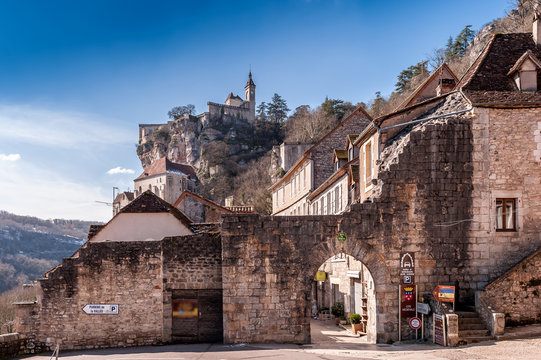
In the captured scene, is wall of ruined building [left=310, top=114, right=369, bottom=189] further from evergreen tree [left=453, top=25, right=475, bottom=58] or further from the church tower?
the church tower

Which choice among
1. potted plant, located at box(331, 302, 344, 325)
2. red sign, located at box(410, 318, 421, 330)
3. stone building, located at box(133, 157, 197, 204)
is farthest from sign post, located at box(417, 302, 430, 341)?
stone building, located at box(133, 157, 197, 204)

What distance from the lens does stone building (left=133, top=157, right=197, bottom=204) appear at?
94125mm

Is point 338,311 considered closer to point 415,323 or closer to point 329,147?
point 415,323

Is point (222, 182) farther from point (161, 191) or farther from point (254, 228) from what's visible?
point (254, 228)

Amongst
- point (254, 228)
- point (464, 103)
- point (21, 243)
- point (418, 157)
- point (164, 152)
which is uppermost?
point (164, 152)

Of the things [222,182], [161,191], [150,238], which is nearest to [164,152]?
[161,191]

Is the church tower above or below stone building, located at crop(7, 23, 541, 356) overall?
above

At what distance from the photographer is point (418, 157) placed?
17.0 m

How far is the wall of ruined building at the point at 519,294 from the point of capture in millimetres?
15773

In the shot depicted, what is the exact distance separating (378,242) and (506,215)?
413cm

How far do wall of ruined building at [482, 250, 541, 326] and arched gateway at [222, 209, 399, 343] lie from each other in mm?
2995

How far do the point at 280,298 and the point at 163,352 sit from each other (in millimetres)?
3975

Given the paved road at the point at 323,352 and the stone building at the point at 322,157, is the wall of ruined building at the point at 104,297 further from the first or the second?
the stone building at the point at 322,157

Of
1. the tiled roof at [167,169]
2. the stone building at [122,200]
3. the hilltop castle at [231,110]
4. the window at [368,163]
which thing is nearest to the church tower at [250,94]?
the hilltop castle at [231,110]
